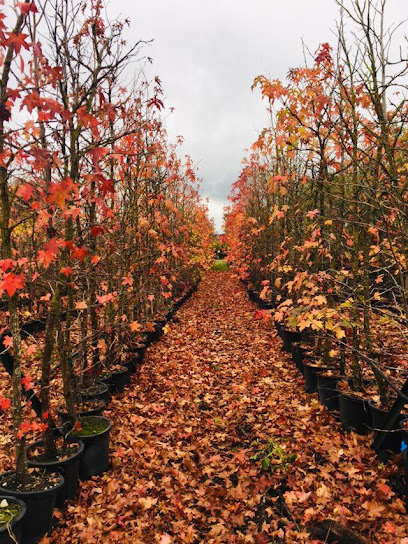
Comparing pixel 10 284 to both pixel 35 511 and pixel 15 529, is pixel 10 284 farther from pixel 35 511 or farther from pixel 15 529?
pixel 35 511

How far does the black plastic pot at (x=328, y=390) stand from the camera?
203 inches

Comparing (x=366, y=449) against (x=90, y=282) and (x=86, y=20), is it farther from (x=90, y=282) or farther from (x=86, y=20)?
(x=86, y=20)

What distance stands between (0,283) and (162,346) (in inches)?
265

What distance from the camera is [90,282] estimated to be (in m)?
5.65

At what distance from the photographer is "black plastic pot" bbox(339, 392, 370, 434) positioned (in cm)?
446

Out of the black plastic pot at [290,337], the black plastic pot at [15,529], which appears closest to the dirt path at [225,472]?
the black plastic pot at [15,529]

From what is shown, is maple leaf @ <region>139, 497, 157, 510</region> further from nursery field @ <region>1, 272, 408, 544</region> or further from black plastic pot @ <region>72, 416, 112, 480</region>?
black plastic pot @ <region>72, 416, 112, 480</region>

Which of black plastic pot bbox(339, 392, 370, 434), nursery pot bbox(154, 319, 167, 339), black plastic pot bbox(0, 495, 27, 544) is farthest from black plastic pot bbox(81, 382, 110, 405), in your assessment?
nursery pot bbox(154, 319, 167, 339)

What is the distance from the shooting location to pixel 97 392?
519 cm

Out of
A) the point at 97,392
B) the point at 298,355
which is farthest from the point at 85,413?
the point at 298,355

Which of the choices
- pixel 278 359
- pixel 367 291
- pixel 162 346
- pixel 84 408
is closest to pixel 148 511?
pixel 84 408

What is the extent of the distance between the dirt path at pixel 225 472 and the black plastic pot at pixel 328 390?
0.18 metres

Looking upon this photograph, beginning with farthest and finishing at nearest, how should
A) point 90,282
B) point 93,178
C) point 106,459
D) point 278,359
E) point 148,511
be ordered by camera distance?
point 278,359 < point 90,282 < point 106,459 < point 148,511 < point 93,178

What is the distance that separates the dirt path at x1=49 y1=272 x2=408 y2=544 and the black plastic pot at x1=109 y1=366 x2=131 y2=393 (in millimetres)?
169
